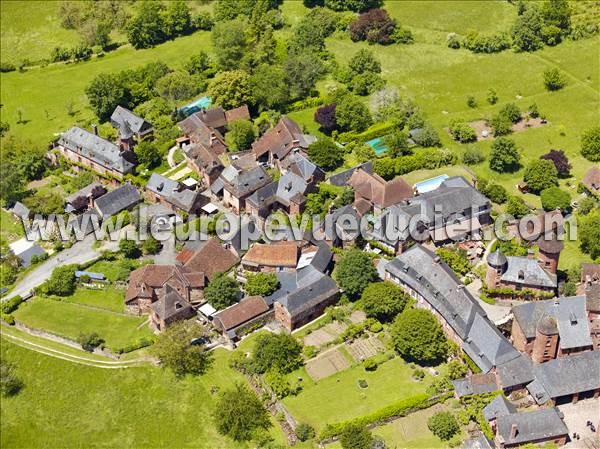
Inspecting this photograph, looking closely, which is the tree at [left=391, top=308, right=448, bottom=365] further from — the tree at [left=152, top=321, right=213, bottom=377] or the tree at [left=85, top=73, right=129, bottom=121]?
the tree at [left=85, top=73, right=129, bottom=121]

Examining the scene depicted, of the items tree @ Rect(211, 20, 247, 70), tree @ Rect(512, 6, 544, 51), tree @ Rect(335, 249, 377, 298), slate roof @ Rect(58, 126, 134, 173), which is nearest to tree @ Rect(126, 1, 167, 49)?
tree @ Rect(211, 20, 247, 70)

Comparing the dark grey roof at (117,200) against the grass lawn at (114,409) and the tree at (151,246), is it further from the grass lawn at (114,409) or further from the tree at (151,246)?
the grass lawn at (114,409)

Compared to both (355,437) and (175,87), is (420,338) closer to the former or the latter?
(355,437)

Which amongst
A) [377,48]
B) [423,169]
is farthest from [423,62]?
[423,169]

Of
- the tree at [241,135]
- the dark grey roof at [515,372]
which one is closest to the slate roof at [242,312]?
the dark grey roof at [515,372]

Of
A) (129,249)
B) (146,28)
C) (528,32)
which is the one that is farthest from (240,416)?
(146,28)

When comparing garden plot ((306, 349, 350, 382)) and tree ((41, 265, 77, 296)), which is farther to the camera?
tree ((41, 265, 77, 296))
